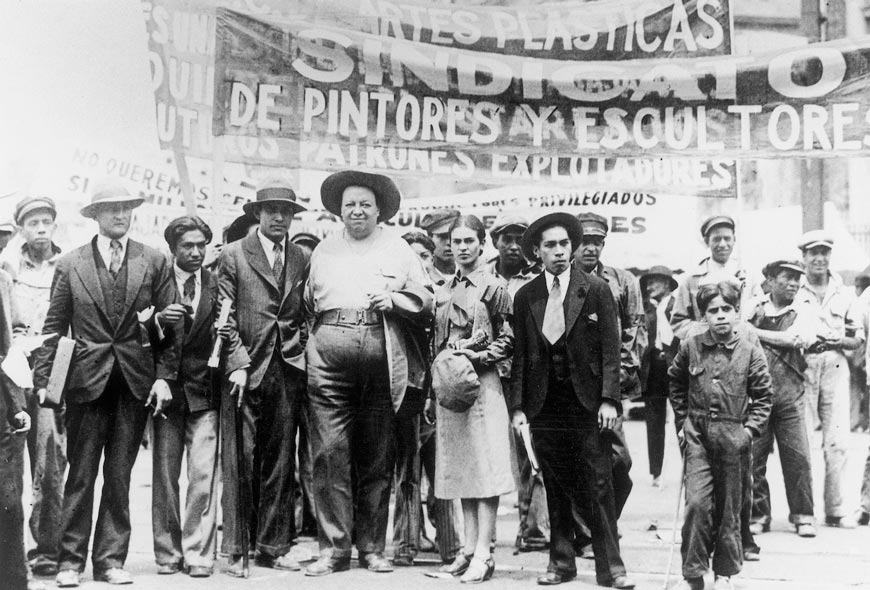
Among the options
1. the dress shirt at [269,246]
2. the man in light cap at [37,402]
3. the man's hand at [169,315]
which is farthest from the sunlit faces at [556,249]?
the man in light cap at [37,402]

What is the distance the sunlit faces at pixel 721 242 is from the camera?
4.56 m

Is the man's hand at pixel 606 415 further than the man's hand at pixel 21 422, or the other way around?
the man's hand at pixel 21 422

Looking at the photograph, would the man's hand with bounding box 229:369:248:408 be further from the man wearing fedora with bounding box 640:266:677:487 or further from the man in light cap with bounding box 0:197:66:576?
the man wearing fedora with bounding box 640:266:677:487

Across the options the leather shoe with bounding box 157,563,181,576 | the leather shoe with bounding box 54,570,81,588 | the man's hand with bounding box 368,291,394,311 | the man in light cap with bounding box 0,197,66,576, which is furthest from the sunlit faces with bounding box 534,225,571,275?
the leather shoe with bounding box 54,570,81,588

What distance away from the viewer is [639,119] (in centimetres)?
471

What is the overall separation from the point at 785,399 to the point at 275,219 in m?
2.84

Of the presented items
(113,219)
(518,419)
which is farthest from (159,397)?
(518,419)

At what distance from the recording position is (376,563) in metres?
4.20

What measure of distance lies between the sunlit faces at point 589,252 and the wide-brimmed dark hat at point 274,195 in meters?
1.51

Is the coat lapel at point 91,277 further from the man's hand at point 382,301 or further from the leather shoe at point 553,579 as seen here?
the leather shoe at point 553,579

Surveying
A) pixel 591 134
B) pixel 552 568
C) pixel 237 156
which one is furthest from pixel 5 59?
pixel 552 568

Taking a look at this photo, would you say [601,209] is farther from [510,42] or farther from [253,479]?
[253,479]

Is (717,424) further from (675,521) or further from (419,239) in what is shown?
(419,239)

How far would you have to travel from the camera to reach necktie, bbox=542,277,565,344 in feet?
13.6
